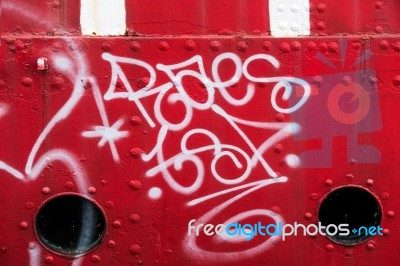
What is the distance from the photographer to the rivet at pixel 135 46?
2.52 metres

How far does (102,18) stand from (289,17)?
0.76 metres

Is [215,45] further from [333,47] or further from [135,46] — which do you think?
[333,47]

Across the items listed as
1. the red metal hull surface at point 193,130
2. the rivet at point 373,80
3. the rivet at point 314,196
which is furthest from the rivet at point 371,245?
the rivet at point 373,80

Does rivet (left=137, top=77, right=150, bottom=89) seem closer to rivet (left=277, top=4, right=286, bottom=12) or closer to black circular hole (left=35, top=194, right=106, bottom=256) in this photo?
black circular hole (left=35, top=194, right=106, bottom=256)

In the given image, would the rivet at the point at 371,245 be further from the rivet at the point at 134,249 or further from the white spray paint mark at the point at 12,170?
the white spray paint mark at the point at 12,170

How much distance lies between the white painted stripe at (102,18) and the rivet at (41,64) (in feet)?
0.63

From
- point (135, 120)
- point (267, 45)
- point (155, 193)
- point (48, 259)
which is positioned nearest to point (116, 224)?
point (155, 193)

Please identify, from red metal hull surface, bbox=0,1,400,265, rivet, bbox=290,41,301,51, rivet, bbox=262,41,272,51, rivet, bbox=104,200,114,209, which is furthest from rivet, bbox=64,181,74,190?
rivet, bbox=290,41,301,51

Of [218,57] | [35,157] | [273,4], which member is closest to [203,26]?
[218,57]

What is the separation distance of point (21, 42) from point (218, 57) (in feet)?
2.54

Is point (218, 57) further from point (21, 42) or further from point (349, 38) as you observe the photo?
point (21, 42)

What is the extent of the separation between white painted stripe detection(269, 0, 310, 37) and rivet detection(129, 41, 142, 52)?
1.78ft

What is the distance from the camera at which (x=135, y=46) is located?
252 centimetres

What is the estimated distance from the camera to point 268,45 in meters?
2.57
